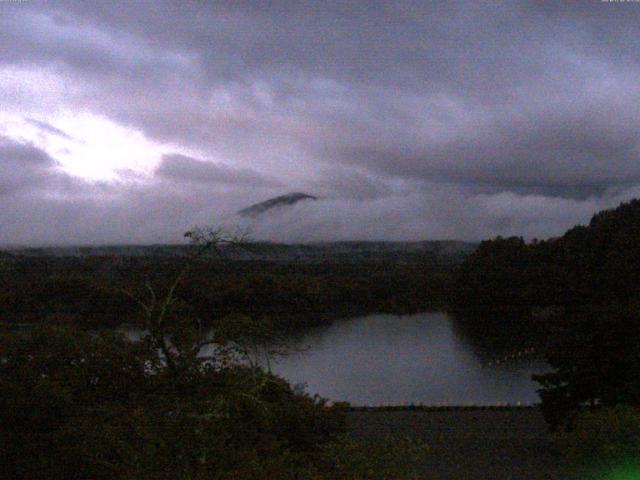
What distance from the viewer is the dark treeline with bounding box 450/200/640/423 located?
1196 centimetres

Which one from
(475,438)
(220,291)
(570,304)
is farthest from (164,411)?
(570,304)

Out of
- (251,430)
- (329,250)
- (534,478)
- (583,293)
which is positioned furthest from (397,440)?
(329,250)

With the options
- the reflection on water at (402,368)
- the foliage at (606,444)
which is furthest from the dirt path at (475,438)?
the foliage at (606,444)

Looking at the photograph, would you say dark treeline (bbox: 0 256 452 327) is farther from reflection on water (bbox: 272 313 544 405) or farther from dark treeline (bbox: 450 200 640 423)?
dark treeline (bbox: 450 200 640 423)

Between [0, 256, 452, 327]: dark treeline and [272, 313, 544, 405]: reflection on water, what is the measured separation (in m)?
2.60

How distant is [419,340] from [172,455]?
102 feet

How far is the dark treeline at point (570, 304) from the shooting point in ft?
39.2

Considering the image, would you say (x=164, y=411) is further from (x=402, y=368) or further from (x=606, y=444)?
(x=402, y=368)

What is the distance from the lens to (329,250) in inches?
3250

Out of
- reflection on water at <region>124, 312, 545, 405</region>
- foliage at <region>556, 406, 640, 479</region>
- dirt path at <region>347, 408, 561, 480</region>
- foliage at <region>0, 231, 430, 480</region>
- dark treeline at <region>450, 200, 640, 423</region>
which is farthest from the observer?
reflection on water at <region>124, 312, 545, 405</region>

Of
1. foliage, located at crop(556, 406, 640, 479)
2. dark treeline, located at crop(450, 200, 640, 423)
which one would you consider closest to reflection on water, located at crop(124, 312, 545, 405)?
dark treeline, located at crop(450, 200, 640, 423)

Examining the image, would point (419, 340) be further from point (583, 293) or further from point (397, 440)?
point (397, 440)

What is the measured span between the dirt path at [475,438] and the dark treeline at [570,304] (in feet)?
3.94

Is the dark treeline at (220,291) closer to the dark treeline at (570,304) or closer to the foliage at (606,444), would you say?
the dark treeline at (570,304)
